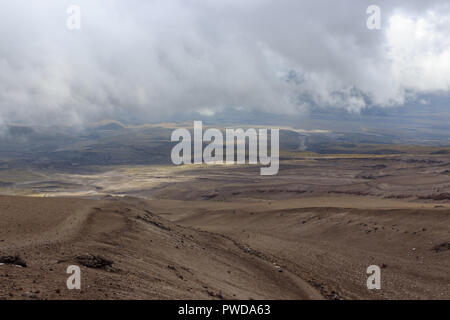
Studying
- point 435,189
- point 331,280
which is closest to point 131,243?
point 331,280

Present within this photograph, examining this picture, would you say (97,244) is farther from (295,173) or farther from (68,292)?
(295,173)

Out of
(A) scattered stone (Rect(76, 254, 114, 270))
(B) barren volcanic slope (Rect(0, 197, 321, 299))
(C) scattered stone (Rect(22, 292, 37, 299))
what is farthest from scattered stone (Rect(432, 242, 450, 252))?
(C) scattered stone (Rect(22, 292, 37, 299))

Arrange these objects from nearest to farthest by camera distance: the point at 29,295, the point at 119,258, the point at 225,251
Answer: the point at 29,295 → the point at 119,258 → the point at 225,251

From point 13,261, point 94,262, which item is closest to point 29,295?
point 13,261

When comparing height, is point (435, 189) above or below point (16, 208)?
below

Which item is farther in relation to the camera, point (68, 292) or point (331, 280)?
point (331, 280)

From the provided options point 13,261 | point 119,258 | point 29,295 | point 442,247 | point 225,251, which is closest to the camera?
point 29,295

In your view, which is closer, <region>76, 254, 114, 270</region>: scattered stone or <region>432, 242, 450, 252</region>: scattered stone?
<region>76, 254, 114, 270</region>: scattered stone

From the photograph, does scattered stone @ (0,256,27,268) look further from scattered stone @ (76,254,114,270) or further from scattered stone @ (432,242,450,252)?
scattered stone @ (432,242,450,252)

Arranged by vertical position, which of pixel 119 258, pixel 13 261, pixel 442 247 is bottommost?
pixel 442 247

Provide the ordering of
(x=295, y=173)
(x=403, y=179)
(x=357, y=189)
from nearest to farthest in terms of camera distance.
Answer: (x=357, y=189) < (x=403, y=179) < (x=295, y=173)

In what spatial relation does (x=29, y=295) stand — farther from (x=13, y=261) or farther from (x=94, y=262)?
(x=94, y=262)
